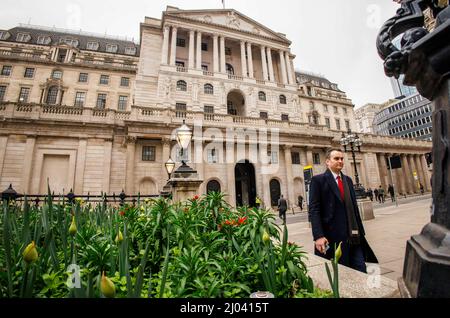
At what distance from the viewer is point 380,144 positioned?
30.1 metres

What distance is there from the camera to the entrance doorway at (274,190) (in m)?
22.1

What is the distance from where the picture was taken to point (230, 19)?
98.6 feet

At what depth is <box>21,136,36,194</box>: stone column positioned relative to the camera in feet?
52.1

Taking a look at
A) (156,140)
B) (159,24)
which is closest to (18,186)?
(156,140)

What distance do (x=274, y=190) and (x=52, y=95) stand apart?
34111 mm

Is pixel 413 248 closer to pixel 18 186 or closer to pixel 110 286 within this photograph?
pixel 110 286

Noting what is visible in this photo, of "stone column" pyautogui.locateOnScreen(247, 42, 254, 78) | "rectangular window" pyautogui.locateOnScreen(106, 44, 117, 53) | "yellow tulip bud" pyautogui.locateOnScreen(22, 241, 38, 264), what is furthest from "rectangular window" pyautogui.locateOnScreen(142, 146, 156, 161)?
"rectangular window" pyautogui.locateOnScreen(106, 44, 117, 53)

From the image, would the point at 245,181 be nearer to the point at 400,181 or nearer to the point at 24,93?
the point at 400,181

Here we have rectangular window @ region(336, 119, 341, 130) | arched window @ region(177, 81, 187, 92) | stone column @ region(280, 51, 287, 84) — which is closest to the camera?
arched window @ region(177, 81, 187, 92)

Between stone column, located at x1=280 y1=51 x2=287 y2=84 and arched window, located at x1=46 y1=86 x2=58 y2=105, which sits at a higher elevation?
stone column, located at x1=280 y1=51 x2=287 y2=84

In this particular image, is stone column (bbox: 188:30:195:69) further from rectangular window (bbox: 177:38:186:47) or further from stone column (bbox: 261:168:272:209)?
stone column (bbox: 261:168:272:209)

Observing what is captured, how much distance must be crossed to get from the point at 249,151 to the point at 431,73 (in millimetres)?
19500

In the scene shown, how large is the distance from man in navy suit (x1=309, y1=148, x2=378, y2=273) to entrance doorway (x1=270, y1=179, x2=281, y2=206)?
19325mm

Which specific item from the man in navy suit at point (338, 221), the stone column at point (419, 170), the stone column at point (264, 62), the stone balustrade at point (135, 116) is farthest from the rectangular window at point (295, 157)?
the stone column at point (419, 170)
